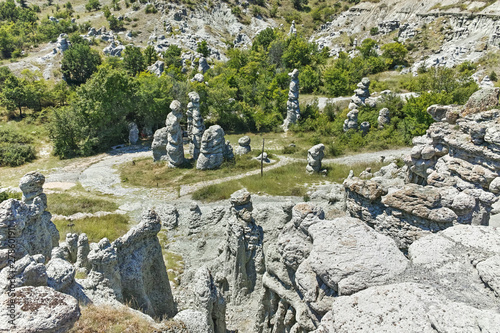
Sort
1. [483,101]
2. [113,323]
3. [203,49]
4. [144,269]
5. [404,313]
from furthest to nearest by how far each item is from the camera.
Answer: [203,49] < [483,101] < [144,269] < [113,323] < [404,313]

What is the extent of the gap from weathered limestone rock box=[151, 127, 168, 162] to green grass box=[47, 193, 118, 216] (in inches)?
340

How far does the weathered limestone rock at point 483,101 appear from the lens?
51.6 feet

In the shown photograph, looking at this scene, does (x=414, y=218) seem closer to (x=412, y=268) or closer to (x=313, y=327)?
(x=412, y=268)

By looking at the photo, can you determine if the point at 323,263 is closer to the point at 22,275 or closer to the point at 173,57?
the point at 22,275

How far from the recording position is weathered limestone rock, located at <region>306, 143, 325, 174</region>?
2775 cm

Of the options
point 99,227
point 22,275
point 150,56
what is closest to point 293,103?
point 99,227

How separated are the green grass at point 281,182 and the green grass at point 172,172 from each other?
2.42 metres

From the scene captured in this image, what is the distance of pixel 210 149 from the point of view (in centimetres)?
2959

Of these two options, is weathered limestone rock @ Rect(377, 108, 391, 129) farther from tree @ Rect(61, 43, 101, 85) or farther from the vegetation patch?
tree @ Rect(61, 43, 101, 85)

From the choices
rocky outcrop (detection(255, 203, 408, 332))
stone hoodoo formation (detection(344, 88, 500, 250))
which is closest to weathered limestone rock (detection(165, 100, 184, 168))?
stone hoodoo formation (detection(344, 88, 500, 250))

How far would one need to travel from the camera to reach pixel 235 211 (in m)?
12.3

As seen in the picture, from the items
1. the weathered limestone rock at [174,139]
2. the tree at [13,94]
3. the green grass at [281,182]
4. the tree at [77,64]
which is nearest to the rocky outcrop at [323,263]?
the green grass at [281,182]

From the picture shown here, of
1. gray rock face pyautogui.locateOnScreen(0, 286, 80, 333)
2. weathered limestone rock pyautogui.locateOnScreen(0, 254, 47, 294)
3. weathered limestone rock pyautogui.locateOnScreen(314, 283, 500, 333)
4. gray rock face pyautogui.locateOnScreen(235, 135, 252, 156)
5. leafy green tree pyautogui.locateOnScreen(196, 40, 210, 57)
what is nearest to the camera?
weathered limestone rock pyautogui.locateOnScreen(314, 283, 500, 333)

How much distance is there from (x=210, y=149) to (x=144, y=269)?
20.0 metres
